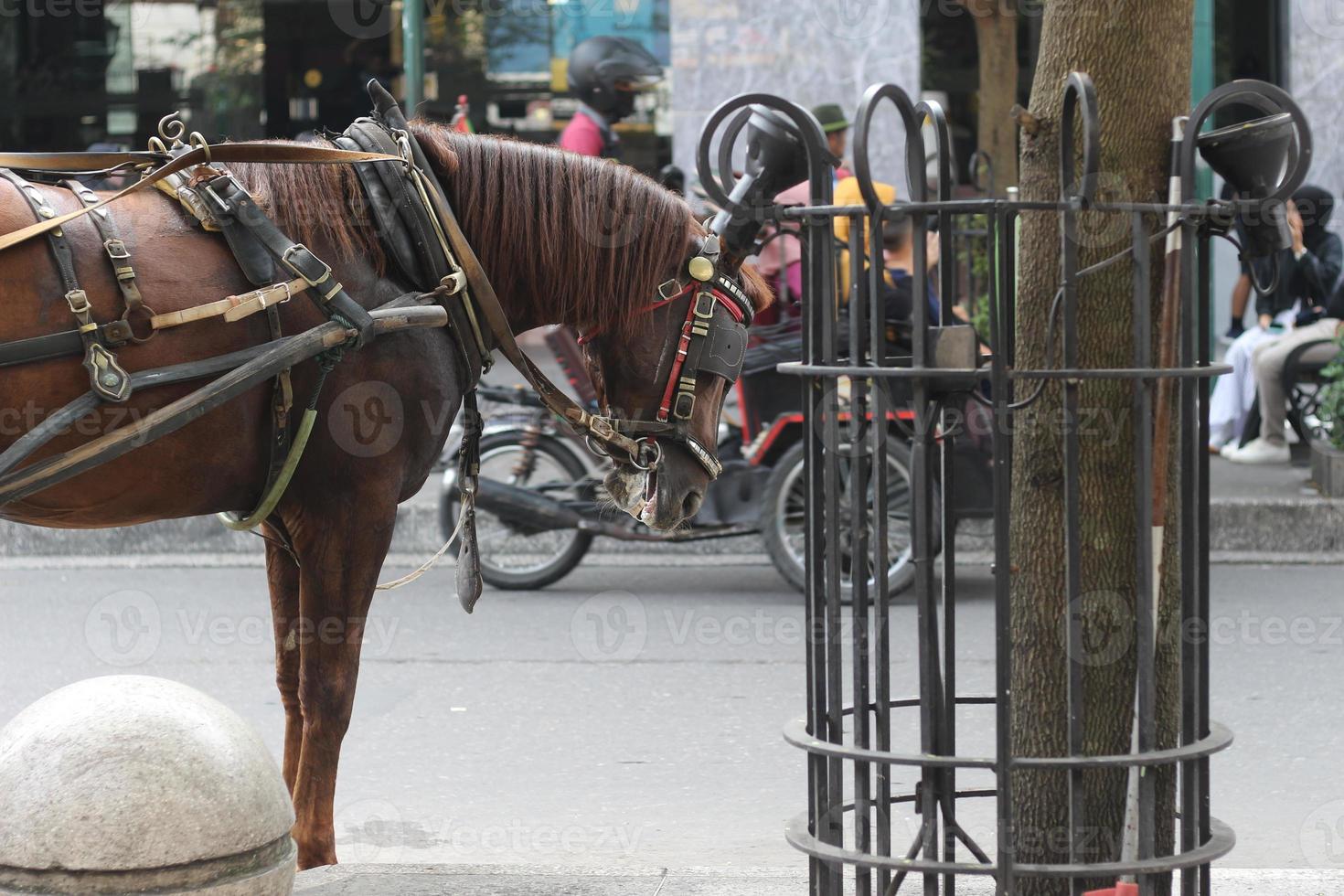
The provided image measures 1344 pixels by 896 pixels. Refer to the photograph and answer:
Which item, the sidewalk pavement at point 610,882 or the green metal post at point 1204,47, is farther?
the green metal post at point 1204,47

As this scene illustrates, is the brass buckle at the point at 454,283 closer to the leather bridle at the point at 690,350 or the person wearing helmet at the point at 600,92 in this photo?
the leather bridle at the point at 690,350

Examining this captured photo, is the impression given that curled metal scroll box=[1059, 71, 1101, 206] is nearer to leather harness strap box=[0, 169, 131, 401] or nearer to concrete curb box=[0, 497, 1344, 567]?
leather harness strap box=[0, 169, 131, 401]

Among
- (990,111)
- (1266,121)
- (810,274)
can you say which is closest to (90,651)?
(810,274)

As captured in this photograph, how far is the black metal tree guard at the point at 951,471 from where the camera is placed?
9.23ft

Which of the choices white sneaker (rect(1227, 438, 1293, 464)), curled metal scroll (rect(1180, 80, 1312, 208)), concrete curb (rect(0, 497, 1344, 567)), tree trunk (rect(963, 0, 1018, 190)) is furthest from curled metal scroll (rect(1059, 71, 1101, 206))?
tree trunk (rect(963, 0, 1018, 190))

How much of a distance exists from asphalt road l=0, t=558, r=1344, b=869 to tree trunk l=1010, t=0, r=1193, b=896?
1264 millimetres

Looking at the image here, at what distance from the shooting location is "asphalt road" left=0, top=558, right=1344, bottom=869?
4.66 metres

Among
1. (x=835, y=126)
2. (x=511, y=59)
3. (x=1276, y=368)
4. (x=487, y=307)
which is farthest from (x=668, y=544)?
(x=511, y=59)

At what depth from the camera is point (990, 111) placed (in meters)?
11.4

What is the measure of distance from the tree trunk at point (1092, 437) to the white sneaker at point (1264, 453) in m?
7.62

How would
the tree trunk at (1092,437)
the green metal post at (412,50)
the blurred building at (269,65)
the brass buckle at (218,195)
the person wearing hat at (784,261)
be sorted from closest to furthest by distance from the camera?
the tree trunk at (1092,437), the brass buckle at (218,195), the person wearing hat at (784,261), the green metal post at (412,50), the blurred building at (269,65)

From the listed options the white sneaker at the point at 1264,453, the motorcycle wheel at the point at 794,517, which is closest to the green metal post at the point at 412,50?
the motorcycle wheel at the point at 794,517

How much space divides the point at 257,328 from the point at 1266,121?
2.09m

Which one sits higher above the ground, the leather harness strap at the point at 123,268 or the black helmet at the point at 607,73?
the black helmet at the point at 607,73
